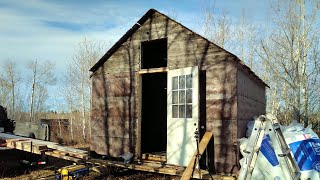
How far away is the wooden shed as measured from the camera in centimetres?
707

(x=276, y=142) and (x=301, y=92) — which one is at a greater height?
(x=301, y=92)

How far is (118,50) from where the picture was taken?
923 centimetres

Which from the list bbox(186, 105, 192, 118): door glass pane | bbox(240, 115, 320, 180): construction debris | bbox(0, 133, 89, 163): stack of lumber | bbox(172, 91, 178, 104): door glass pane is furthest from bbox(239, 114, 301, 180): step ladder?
bbox(0, 133, 89, 163): stack of lumber

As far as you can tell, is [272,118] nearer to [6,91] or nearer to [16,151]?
[16,151]

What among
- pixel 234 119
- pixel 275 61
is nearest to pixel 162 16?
pixel 234 119

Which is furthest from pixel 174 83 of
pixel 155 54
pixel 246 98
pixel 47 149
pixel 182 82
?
pixel 47 149

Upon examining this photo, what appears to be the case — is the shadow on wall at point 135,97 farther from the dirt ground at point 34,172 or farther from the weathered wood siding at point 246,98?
the dirt ground at point 34,172

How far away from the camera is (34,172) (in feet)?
28.3

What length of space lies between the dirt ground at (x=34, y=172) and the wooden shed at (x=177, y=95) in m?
0.55

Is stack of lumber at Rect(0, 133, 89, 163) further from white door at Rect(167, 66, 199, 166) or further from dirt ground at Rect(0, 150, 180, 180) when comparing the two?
white door at Rect(167, 66, 199, 166)

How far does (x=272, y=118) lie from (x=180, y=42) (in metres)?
4.54

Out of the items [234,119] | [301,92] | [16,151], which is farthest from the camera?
[301,92]

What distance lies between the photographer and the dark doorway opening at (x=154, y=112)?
Answer: 1055 cm

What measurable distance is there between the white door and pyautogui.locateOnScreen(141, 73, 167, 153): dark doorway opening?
2629mm
